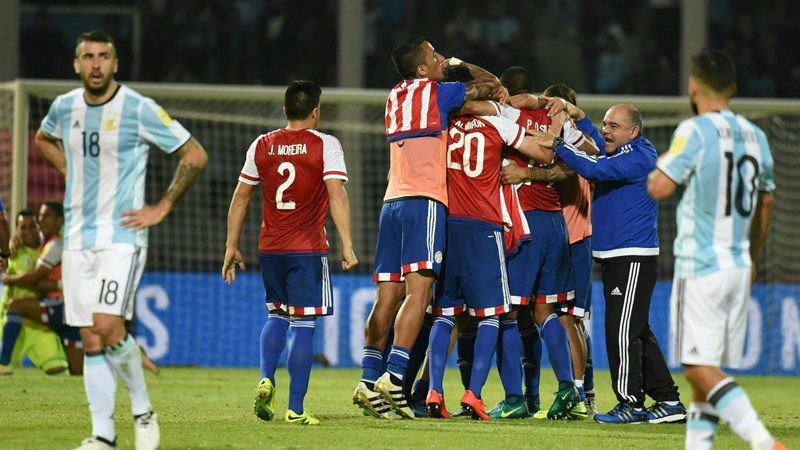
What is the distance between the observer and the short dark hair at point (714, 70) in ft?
18.4

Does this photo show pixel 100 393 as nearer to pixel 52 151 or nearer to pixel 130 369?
pixel 130 369

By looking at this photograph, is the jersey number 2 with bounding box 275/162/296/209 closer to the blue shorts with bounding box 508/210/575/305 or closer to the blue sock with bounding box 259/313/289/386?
the blue sock with bounding box 259/313/289/386

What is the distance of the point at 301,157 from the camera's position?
793cm

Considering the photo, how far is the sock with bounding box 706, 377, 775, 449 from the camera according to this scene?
5344mm

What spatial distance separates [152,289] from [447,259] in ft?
24.7

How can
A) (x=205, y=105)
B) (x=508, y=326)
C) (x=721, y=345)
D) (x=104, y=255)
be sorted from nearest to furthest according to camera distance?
(x=721, y=345) < (x=104, y=255) < (x=508, y=326) < (x=205, y=105)

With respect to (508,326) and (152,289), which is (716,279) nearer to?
(508,326)

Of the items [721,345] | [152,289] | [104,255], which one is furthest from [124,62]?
[721,345]

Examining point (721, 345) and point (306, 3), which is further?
point (306, 3)

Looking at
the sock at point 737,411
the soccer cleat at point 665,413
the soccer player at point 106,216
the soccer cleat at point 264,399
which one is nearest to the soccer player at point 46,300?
the soccer cleat at point 264,399

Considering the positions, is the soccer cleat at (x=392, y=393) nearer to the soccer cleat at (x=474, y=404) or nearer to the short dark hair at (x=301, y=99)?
the soccer cleat at (x=474, y=404)

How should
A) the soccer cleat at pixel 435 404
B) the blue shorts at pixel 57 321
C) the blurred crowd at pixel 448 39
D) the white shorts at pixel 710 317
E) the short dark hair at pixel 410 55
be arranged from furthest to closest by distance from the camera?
the blurred crowd at pixel 448 39, the blue shorts at pixel 57 321, the short dark hair at pixel 410 55, the soccer cleat at pixel 435 404, the white shorts at pixel 710 317

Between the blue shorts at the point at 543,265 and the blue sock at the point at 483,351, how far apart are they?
0.41 meters

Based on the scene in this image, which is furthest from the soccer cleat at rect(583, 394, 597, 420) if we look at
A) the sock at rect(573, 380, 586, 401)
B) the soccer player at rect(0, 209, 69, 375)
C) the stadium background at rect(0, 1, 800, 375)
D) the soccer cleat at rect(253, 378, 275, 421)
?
the soccer player at rect(0, 209, 69, 375)
